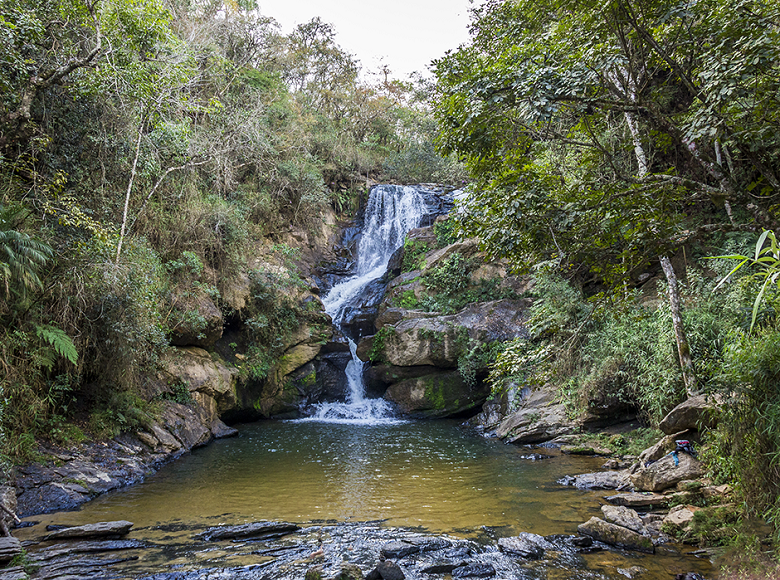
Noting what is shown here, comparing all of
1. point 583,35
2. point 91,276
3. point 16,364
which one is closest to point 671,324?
point 583,35

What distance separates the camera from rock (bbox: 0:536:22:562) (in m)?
3.88

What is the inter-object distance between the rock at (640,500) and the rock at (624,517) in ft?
1.02

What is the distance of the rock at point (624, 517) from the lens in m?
4.82

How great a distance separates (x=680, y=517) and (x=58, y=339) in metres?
8.90

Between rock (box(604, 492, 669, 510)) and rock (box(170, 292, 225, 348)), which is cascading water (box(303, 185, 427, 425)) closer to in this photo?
rock (box(170, 292, 225, 348))

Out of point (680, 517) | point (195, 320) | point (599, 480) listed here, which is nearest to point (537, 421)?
point (599, 480)

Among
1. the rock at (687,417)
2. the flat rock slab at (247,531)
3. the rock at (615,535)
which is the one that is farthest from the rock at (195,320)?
the rock at (687,417)

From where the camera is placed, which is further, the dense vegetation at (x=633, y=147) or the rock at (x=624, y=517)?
the rock at (x=624, y=517)

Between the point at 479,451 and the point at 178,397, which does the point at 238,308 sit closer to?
the point at 178,397

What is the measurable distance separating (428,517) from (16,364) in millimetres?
6546

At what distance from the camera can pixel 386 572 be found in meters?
3.96

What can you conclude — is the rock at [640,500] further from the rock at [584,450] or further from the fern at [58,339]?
the fern at [58,339]

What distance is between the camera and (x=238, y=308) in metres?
13.6

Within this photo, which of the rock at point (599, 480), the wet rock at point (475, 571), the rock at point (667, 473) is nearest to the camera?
the wet rock at point (475, 571)
